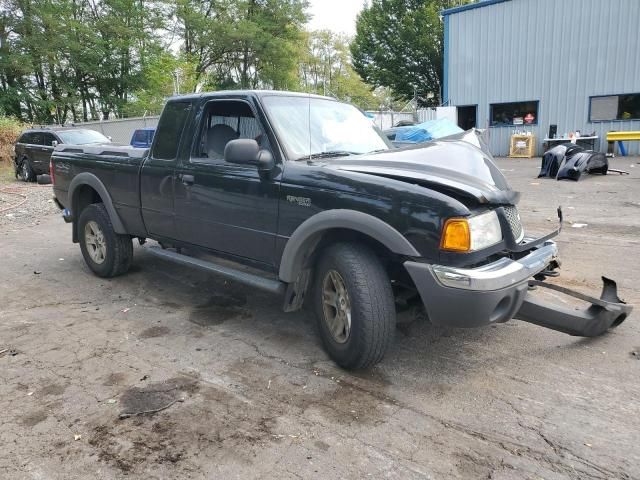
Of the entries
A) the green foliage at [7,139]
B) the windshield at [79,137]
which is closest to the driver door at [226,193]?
the windshield at [79,137]

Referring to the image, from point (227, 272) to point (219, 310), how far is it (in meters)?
0.76

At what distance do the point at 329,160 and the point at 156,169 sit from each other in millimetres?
1897

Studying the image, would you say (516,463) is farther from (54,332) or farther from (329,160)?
(54,332)

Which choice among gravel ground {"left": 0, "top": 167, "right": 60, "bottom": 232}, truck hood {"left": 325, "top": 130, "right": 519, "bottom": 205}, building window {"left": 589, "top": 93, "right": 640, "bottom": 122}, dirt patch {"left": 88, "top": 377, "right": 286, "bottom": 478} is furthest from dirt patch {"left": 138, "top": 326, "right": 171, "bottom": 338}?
building window {"left": 589, "top": 93, "right": 640, "bottom": 122}

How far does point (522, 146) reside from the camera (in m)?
21.4

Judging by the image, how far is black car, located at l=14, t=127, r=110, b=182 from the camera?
583 inches

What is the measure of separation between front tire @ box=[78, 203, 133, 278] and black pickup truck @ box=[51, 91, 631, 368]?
633mm

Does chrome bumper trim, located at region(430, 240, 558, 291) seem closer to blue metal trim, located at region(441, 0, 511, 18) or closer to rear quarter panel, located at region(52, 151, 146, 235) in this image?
rear quarter panel, located at region(52, 151, 146, 235)

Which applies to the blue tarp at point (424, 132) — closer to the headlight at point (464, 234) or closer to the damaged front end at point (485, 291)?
the damaged front end at point (485, 291)

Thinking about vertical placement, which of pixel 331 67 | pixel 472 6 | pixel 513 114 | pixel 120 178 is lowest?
pixel 120 178

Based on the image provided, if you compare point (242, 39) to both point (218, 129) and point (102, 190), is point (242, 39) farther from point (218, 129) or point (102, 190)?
point (218, 129)

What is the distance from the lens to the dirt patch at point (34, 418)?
3053 mm

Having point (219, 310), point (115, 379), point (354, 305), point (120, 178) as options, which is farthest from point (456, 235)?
point (120, 178)

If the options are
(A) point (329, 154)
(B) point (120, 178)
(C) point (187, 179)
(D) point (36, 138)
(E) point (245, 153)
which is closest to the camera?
(E) point (245, 153)
